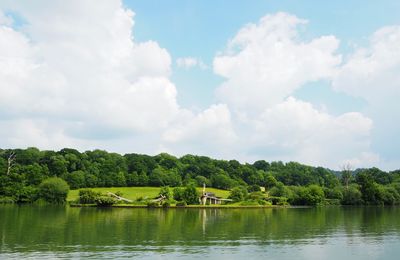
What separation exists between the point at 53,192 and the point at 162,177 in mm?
46902

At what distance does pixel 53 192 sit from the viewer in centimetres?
10550

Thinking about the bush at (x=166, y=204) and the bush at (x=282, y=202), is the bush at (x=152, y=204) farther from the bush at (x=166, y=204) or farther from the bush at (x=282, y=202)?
the bush at (x=282, y=202)

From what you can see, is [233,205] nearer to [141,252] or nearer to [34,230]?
[34,230]

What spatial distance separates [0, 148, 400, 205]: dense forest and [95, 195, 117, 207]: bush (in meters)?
15.9

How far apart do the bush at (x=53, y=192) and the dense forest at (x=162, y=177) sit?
27 cm

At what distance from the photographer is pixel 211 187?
511 ft

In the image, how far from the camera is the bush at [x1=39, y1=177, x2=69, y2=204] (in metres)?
106

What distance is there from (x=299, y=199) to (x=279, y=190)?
22.7 ft

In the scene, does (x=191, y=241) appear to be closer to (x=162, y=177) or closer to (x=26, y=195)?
(x=26, y=195)

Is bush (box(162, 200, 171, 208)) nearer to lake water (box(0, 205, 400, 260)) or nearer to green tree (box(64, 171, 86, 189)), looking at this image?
lake water (box(0, 205, 400, 260))

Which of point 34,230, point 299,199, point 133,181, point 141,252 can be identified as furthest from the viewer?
point 133,181

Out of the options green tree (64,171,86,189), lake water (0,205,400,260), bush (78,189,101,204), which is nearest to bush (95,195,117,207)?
bush (78,189,101,204)

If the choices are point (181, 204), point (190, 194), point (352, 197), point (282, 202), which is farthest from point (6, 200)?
point (352, 197)

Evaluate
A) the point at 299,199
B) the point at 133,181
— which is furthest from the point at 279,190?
the point at 133,181
